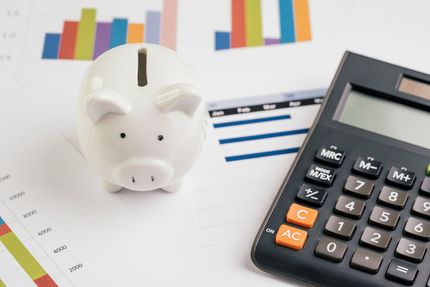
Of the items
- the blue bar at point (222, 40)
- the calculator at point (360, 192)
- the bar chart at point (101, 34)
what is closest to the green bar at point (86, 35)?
the bar chart at point (101, 34)

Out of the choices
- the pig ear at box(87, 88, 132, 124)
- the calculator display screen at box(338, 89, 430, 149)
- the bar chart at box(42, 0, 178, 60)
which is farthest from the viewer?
the bar chart at box(42, 0, 178, 60)

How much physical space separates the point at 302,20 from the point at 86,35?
21cm

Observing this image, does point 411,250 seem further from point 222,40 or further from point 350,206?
point 222,40

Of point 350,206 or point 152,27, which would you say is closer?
point 350,206

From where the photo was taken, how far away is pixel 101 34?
69 cm

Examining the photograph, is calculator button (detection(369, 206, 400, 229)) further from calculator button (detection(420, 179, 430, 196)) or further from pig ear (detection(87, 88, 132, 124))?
pig ear (detection(87, 88, 132, 124))

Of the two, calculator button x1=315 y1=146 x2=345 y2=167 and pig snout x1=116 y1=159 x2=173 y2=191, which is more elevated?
calculator button x1=315 y1=146 x2=345 y2=167

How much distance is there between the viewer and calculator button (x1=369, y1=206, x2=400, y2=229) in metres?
0.52

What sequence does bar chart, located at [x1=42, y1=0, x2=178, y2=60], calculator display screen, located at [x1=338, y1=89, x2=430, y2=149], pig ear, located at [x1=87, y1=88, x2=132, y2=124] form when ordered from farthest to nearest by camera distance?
bar chart, located at [x1=42, y1=0, x2=178, y2=60] → calculator display screen, located at [x1=338, y1=89, x2=430, y2=149] → pig ear, located at [x1=87, y1=88, x2=132, y2=124]

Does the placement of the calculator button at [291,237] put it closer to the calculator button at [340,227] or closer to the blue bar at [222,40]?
the calculator button at [340,227]

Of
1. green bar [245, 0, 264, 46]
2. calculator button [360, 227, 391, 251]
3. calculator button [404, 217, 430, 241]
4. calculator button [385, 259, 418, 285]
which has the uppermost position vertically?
green bar [245, 0, 264, 46]

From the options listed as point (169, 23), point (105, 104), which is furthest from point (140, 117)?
point (169, 23)

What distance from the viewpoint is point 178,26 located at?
70cm

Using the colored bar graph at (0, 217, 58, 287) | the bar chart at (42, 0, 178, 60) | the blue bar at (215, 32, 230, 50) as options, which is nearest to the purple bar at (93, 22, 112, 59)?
the bar chart at (42, 0, 178, 60)
